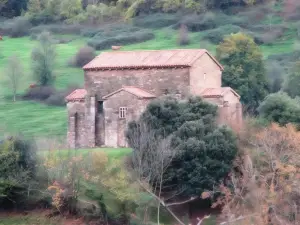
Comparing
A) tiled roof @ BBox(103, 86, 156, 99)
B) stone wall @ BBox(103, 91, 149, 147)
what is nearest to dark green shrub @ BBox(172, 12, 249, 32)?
tiled roof @ BBox(103, 86, 156, 99)

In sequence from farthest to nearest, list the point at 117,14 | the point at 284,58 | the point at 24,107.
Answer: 1. the point at 117,14
2. the point at 284,58
3. the point at 24,107

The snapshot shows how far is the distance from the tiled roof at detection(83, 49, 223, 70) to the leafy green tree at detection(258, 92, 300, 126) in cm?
466

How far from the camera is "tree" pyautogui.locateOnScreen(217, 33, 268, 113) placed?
67.4 m

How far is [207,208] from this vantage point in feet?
167

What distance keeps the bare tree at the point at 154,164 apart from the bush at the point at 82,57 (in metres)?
34.9

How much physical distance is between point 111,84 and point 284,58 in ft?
87.5

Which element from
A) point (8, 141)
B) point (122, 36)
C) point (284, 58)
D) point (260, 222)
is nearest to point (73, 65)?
point (122, 36)

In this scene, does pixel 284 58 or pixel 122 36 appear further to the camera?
pixel 122 36

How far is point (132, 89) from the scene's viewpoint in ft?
186

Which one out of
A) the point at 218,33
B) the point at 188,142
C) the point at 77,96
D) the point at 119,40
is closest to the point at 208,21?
the point at 218,33

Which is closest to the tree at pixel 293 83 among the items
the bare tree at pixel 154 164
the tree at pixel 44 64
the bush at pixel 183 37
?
the bare tree at pixel 154 164

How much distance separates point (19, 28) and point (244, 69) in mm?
40121

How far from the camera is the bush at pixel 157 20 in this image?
331 feet

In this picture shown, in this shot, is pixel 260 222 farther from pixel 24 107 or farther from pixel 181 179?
pixel 24 107
